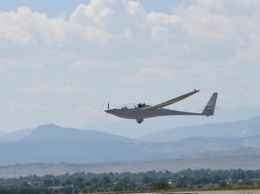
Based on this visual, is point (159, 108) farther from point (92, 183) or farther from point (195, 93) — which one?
point (92, 183)

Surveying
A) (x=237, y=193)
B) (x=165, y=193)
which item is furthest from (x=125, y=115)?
(x=237, y=193)

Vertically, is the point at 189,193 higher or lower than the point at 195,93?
lower

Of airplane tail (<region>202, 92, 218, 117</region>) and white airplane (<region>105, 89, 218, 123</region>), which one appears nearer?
white airplane (<region>105, 89, 218, 123</region>)

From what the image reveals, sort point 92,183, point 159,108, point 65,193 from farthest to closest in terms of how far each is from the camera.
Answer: point 92,183 < point 65,193 < point 159,108

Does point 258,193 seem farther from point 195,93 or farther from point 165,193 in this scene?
point 195,93

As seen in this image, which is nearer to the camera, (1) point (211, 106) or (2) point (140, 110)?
(2) point (140, 110)

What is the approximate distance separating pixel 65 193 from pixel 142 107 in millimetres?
71962

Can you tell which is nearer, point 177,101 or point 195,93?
point 195,93

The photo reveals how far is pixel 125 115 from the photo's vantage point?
87.4m

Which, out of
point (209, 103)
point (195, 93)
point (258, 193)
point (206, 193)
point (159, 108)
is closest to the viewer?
point (258, 193)

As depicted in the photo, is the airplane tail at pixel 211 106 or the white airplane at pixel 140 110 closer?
the white airplane at pixel 140 110

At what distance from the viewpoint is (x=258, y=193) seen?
226ft

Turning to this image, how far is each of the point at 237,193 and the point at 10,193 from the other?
317 ft

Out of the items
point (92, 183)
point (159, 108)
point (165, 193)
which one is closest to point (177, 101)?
point (159, 108)
